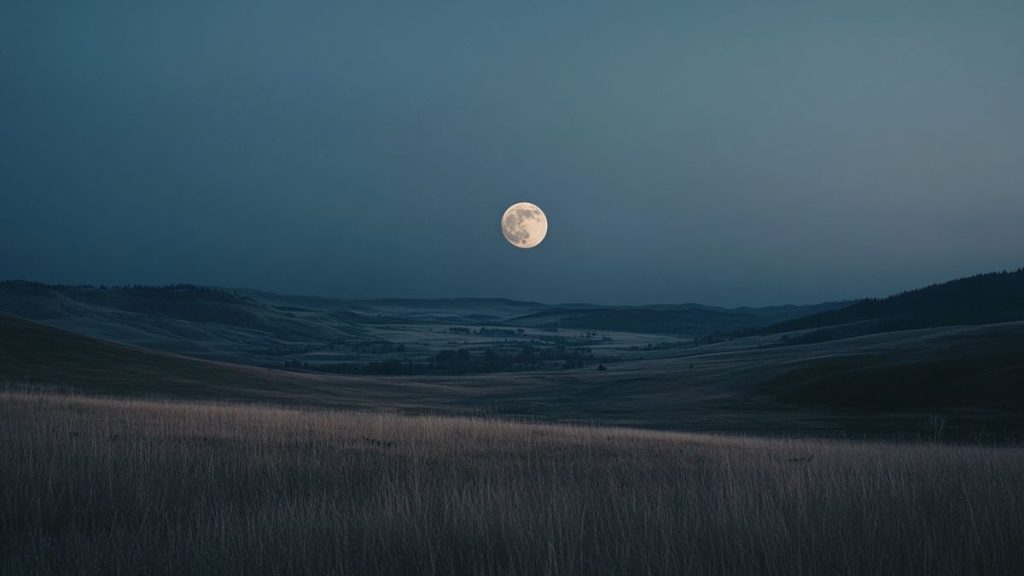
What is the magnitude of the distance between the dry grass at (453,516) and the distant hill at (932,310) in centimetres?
11672

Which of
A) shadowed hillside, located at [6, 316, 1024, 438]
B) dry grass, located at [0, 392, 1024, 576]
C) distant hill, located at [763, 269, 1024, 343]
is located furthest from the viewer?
distant hill, located at [763, 269, 1024, 343]

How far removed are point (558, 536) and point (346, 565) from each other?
1642mm

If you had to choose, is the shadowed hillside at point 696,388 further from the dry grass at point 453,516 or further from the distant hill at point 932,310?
the distant hill at point 932,310

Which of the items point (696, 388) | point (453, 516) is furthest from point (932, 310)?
point (453, 516)

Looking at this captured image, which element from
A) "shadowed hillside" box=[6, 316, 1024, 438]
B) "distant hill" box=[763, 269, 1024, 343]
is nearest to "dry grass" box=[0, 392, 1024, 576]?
"shadowed hillside" box=[6, 316, 1024, 438]

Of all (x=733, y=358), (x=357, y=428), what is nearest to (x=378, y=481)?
(x=357, y=428)

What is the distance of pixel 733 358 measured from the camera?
3292 inches

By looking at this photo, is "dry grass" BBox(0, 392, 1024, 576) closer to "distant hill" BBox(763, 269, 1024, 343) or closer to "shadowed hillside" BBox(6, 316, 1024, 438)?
"shadowed hillside" BBox(6, 316, 1024, 438)

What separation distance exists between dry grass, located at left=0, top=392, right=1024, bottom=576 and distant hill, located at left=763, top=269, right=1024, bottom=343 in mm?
116723

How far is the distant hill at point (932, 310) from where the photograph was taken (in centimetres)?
12600

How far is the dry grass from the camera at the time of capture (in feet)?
16.8

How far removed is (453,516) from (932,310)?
156961 millimetres

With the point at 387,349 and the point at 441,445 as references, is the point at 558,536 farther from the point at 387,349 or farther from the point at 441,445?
the point at 387,349

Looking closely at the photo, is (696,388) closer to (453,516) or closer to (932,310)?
(453,516)
